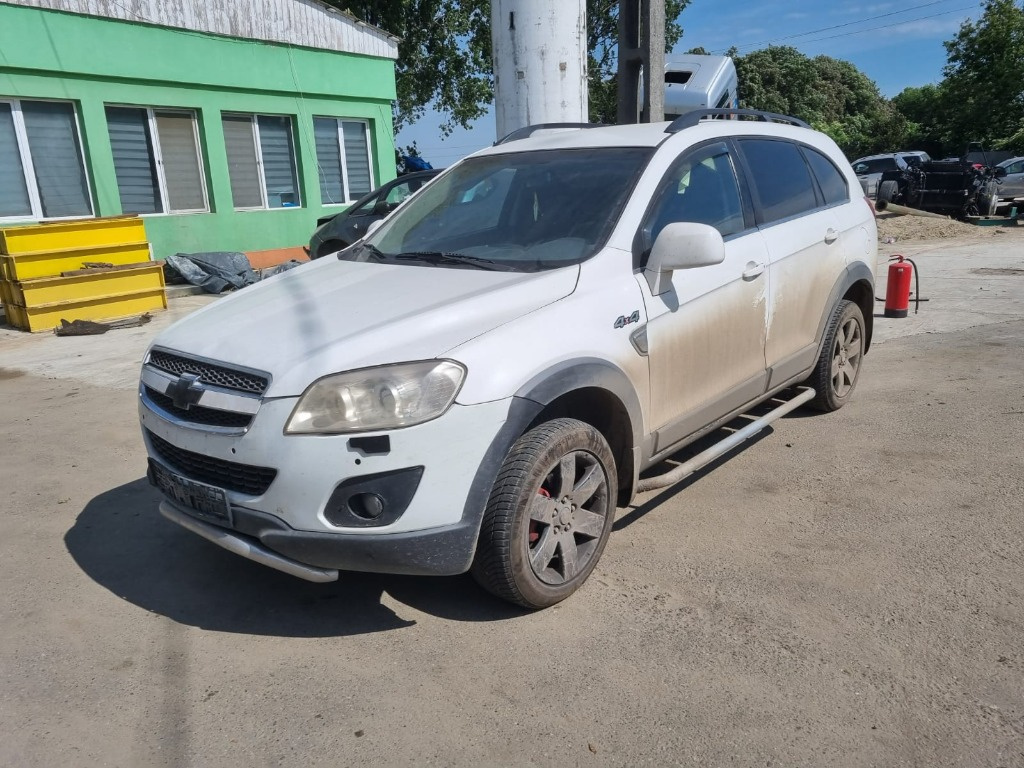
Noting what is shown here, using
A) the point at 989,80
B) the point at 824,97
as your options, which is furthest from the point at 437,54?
the point at 824,97

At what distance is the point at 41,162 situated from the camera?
1130 cm

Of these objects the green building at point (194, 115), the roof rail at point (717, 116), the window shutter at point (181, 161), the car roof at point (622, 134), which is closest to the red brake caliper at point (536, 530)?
the car roof at point (622, 134)

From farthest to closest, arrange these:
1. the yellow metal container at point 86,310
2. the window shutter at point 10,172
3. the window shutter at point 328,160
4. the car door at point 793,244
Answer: the window shutter at point 328,160
the window shutter at point 10,172
the yellow metal container at point 86,310
the car door at point 793,244

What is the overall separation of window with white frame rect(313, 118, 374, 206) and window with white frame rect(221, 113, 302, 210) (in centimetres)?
61

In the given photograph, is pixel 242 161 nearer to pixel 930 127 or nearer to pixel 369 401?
pixel 369 401

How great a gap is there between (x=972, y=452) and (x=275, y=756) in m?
4.13

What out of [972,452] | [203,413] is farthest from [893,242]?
[203,413]

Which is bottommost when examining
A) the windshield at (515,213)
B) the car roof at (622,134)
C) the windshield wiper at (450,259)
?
the windshield wiper at (450,259)

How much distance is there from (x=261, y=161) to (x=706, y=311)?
12.0 metres

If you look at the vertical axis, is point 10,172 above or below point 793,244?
above

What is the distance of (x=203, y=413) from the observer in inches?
121

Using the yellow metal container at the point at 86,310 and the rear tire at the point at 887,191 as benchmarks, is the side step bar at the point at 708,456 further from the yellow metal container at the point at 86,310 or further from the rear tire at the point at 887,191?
the rear tire at the point at 887,191

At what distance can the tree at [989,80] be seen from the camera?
35344mm

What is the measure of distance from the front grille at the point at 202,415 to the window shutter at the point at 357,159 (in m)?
13.1
